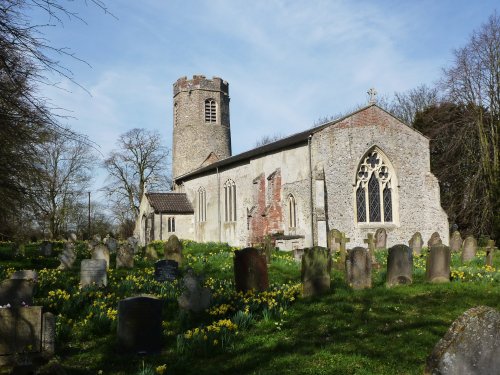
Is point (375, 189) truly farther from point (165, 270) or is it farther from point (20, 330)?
point (20, 330)


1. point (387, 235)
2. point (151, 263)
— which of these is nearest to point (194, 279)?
point (151, 263)

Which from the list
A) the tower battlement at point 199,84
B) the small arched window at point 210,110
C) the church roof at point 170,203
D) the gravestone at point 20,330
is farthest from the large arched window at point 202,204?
the gravestone at point 20,330

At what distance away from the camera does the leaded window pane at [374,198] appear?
72.3 ft

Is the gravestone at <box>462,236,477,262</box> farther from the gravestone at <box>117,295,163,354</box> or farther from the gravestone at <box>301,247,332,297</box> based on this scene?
the gravestone at <box>117,295,163,354</box>

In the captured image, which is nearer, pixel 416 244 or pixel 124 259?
pixel 124 259

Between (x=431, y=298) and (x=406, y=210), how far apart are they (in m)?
13.8

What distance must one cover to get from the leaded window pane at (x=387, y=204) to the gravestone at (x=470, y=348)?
1875cm

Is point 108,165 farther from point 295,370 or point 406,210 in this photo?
point 295,370

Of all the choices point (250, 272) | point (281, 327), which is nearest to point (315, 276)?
point (250, 272)

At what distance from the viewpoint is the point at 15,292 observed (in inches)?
315

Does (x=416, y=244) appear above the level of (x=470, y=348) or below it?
above

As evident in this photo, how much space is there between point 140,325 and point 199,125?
33.4 meters

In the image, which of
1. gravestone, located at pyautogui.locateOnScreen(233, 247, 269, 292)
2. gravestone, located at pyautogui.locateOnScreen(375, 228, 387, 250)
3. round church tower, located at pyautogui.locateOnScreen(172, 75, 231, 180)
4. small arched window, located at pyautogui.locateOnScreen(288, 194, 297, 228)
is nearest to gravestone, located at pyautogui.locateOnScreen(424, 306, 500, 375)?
gravestone, located at pyautogui.locateOnScreen(233, 247, 269, 292)

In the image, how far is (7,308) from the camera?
605 cm
